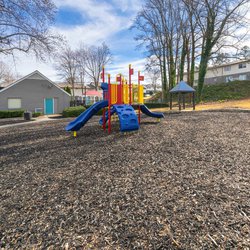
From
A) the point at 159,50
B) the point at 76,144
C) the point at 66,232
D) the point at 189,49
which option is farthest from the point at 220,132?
the point at 159,50

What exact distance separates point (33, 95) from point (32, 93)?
244 mm

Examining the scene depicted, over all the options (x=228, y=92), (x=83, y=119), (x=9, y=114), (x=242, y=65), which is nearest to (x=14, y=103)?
(x=9, y=114)

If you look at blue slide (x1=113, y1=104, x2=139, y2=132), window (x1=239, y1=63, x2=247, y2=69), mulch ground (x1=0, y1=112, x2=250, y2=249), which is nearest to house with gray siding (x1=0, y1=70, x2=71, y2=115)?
blue slide (x1=113, y1=104, x2=139, y2=132)

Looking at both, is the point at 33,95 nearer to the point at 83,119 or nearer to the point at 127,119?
the point at 83,119

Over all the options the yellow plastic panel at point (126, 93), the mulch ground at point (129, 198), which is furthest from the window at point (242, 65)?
the mulch ground at point (129, 198)

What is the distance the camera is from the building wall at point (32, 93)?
20.9m

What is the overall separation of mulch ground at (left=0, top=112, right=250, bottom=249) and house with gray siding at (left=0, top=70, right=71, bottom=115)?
19426 mm

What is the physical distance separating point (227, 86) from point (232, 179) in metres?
27.3

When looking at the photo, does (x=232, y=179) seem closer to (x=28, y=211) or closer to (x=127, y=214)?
(x=127, y=214)

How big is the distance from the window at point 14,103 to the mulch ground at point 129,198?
1945 cm

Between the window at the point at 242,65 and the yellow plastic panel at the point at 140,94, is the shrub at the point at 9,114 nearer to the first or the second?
the yellow plastic panel at the point at 140,94

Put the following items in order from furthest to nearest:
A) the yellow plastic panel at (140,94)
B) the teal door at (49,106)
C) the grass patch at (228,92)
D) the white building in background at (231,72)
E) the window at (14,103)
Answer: the white building in background at (231,72) → the teal door at (49,106) → the grass patch at (228,92) → the window at (14,103) → the yellow plastic panel at (140,94)

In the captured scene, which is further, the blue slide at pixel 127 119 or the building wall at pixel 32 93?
the building wall at pixel 32 93

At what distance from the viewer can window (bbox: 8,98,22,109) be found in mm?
21028
